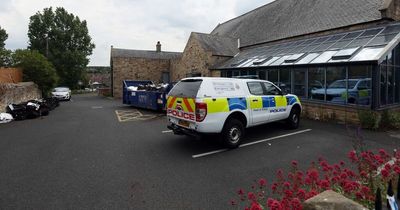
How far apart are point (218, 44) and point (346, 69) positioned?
13.4 metres

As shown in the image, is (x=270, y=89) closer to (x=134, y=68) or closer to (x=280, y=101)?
(x=280, y=101)

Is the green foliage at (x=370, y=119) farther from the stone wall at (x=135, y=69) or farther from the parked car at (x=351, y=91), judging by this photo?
the stone wall at (x=135, y=69)

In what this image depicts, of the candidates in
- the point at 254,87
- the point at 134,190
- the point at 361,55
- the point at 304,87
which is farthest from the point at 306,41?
the point at 134,190

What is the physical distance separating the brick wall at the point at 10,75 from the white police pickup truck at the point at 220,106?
508 inches

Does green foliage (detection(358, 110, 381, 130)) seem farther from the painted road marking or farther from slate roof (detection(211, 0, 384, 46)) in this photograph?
the painted road marking

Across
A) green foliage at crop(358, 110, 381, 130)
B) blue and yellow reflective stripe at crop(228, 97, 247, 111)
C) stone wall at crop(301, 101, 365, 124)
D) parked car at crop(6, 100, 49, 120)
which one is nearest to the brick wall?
parked car at crop(6, 100, 49, 120)

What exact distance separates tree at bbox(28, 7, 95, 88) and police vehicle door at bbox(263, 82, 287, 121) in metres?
39.3

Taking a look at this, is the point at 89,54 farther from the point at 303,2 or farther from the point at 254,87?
the point at 254,87

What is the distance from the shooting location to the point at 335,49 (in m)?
12.3

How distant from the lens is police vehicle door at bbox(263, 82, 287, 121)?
8242 mm

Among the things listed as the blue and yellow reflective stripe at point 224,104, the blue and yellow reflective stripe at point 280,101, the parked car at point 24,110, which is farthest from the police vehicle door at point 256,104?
the parked car at point 24,110

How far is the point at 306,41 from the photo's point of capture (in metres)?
15.8

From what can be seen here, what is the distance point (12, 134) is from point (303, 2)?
21.4 metres

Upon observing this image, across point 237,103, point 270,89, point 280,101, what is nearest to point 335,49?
point 280,101
